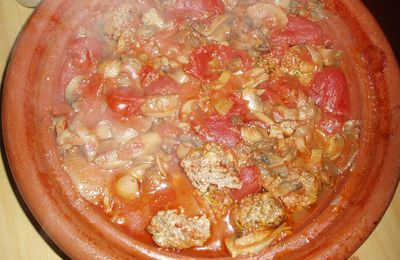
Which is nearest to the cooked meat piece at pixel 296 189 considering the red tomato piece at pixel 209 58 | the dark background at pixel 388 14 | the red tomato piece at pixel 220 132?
the red tomato piece at pixel 220 132

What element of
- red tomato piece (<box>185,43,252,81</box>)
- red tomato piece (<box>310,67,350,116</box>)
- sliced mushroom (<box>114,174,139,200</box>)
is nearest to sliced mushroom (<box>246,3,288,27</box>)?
red tomato piece (<box>185,43,252,81</box>)

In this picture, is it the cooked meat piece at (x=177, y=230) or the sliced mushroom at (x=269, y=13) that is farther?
the sliced mushroom at (x=269, y=13)

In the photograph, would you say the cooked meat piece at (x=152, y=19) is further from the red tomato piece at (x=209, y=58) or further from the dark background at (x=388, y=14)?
the dark background at (x=388, y=14)

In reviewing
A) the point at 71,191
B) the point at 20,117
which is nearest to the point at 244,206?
the point at 71,191

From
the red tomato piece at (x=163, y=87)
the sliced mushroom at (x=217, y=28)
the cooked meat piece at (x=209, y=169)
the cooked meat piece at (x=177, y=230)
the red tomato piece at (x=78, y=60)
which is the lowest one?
the cooked meat piece at (x=177, y=230)

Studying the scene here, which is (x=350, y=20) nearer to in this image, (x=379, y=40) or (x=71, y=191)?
(x=379, y=40)

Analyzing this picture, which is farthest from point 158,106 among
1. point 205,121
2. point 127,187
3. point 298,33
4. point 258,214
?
point 298,33
